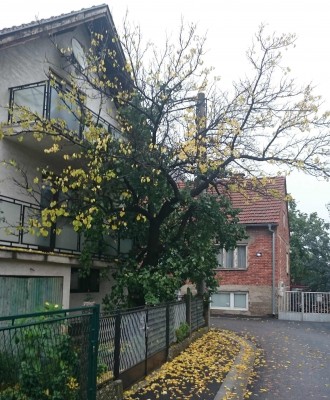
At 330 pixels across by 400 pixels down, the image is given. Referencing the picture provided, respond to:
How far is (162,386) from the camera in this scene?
764 centimetres

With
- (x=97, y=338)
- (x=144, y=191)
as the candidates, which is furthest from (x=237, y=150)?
(x=97, y=338)

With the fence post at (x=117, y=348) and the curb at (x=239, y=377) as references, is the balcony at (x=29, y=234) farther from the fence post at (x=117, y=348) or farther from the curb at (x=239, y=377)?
the curb at (x=239, y=377)

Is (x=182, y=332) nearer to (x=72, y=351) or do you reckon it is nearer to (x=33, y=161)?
(x=33, y=161)

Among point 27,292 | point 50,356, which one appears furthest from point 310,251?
point 50,356

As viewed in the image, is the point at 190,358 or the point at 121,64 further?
the point at 121,64

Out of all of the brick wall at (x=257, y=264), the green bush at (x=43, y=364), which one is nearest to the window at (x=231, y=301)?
the brick wall at (x=257, y=264)

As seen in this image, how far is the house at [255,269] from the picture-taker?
22.5m

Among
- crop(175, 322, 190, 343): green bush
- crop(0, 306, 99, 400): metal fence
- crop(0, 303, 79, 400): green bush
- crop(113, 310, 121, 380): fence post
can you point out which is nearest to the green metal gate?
crop(113, 310, 121, 380): fence post

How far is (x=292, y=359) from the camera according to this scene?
35.5 feet

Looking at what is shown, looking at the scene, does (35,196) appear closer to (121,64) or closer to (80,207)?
(80,207)

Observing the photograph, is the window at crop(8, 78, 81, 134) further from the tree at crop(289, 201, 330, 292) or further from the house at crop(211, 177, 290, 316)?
the tree at crop(289, 201, 330, 292)

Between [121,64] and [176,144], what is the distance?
472 centimetres

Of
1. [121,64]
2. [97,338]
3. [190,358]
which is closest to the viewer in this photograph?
[97,338]

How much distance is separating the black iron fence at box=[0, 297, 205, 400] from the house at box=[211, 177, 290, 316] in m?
14.7
